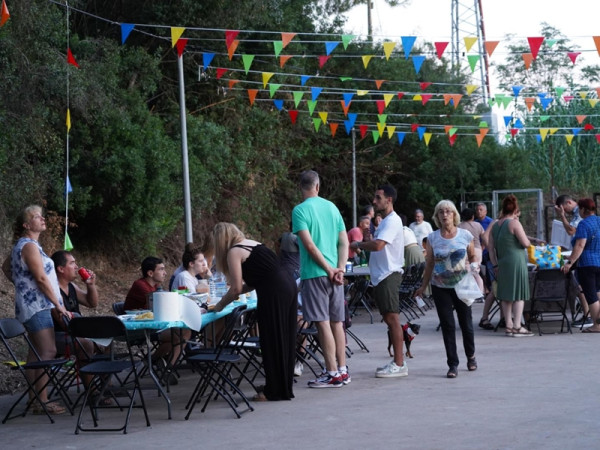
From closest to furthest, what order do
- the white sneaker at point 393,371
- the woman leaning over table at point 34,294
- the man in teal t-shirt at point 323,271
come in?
the woman leaning over table at point 34,294 → the man in teal t-shirt at point 323,271 → the white sneaker at point 393,371

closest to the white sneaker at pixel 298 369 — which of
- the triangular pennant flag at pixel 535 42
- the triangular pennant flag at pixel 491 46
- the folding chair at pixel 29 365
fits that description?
the folding chair at pixel 29 365

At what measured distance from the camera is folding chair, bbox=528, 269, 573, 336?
42.6 feet

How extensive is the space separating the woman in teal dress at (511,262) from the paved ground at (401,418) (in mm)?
2380

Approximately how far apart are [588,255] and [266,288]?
6068 millimetres

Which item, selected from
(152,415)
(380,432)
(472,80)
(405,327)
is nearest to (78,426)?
(152,415)

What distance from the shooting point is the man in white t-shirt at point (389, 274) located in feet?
30.4

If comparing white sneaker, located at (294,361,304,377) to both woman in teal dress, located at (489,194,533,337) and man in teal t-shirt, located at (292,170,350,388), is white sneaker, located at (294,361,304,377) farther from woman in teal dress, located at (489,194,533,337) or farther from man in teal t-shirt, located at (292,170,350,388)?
woman in teal dress, located at (489,194,533,337)

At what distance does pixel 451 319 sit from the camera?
371 inches

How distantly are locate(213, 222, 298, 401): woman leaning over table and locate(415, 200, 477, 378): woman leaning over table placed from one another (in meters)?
1.81

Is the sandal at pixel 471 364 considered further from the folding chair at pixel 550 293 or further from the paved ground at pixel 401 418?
the folding chair at pixel 550 293

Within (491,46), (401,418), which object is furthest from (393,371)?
(491,46)

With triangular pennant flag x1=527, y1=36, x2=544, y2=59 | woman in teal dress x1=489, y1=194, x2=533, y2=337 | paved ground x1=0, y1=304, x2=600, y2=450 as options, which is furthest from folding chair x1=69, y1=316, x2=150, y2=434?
triangular pennant flag x1=527, y1=36, x2=544, y2=59

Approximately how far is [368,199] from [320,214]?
91.3ft

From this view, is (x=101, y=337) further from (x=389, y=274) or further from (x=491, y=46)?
(x=491, y=46)
